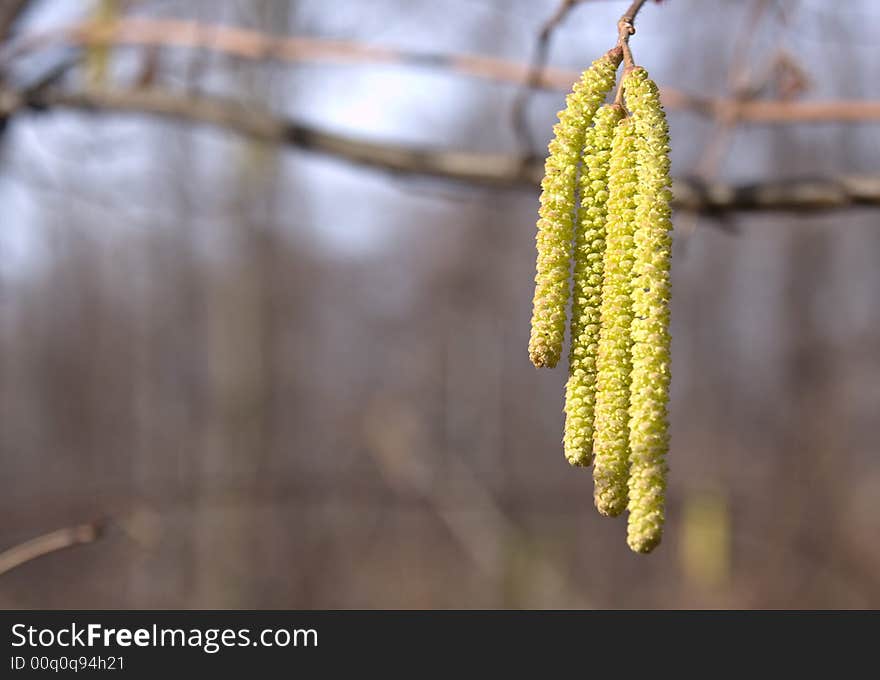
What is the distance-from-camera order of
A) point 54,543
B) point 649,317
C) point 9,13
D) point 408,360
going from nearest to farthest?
point 649,317 → point 54,543 → point 9,13 → point 408,360

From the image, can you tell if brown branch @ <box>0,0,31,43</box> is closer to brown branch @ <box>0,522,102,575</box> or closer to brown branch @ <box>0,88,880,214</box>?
brown branch @ <box>0,88,880,214</box>

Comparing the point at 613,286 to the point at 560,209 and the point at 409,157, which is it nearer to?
the point at 560,209

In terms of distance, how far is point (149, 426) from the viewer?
11516mm

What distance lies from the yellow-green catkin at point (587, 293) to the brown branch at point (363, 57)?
2.09ft

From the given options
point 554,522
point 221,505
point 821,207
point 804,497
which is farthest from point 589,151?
point 554,522

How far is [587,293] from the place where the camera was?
0.66 metres

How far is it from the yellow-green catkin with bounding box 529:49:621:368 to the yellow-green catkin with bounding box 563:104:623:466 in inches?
0.6

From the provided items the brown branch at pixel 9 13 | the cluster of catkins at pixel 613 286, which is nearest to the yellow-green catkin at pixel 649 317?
the cluster of catkins at pixel 613 286

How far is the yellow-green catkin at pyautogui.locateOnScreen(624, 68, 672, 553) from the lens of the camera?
1.97 feet

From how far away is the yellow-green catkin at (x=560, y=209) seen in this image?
629mm

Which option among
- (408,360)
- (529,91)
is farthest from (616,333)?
(408,360)

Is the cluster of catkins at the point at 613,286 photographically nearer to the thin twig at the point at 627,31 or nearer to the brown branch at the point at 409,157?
the thin twig at the point at 627,31

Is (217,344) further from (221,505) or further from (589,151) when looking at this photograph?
(589,151)

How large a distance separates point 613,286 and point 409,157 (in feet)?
3.11
